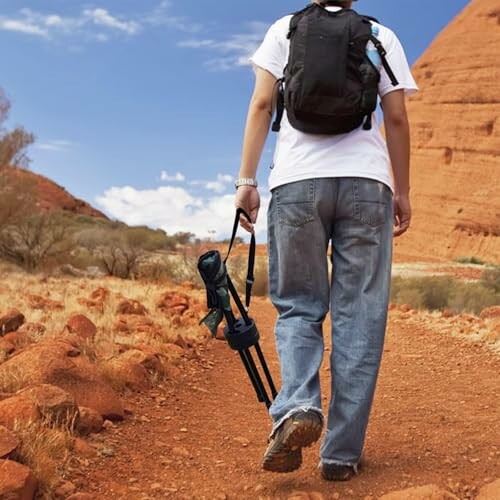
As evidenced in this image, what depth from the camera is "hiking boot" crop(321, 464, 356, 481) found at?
3.51 m

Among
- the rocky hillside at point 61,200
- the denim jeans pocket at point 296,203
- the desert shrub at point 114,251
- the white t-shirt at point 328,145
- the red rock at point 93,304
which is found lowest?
the red rock at point 93,304

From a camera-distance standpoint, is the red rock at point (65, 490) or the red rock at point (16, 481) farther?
the red rock at point (65, 490)

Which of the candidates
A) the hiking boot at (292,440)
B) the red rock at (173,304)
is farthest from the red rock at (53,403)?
the red rock at (173,304)

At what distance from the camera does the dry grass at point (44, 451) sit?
3.29m

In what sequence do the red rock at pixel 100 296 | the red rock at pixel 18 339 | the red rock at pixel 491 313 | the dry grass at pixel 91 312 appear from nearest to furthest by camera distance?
the red rock at pixel 18 339 < the dry grass at pixel 91 312 < the red rock at pixel 100 296 < the red rock at pixel 491 313

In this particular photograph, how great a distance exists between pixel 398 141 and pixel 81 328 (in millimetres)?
3806

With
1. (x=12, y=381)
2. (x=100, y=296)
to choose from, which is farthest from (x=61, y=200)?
(x=12, y=381)

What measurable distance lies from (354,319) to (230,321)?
0.59 m

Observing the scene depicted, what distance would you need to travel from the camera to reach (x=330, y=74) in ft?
10.6

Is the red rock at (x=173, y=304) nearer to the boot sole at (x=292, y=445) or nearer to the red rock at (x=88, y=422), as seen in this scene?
the red rock at (x=88, y=422)

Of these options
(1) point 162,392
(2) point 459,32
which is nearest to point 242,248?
(2) point 459,32

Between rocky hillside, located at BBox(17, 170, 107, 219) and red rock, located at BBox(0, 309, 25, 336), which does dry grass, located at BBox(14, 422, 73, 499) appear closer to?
red rock, located at BBox(0, 309, 25, 336)

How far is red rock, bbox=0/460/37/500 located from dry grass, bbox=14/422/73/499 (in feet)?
0.40

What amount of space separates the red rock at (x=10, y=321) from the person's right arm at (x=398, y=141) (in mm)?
3914
